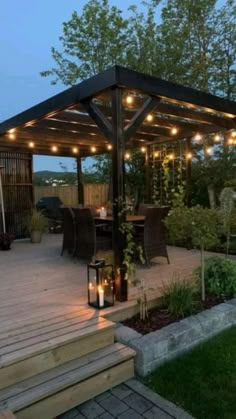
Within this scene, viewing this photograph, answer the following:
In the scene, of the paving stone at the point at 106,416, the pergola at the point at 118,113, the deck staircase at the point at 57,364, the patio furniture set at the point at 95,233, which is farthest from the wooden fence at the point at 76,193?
the paving stone at the point at 106,416

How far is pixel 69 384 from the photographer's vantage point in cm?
229

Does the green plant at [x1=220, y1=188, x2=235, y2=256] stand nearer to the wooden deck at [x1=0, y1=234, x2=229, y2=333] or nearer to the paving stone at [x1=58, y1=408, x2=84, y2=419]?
the wooden deck at [x1=0, y1=234, x2=229, y2=333]

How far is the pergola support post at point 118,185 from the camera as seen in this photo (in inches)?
127

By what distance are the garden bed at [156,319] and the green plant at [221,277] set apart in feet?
0.98

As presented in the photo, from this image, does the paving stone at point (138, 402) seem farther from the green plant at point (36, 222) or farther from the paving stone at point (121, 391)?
the green plant at point (36, 222)

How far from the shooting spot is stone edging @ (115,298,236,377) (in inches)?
104

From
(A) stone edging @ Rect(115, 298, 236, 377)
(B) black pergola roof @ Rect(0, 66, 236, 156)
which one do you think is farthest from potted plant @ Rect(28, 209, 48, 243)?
(A) stone edging @ Rect(115, 298, 236, 377)

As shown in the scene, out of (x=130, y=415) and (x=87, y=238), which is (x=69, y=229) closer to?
(x=87, y=238)

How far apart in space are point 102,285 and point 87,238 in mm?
1957

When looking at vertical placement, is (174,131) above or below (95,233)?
above

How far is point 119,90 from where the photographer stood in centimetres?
325

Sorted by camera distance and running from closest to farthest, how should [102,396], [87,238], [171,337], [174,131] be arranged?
[102,396]
[171,337]
[87,238]
[174,131]

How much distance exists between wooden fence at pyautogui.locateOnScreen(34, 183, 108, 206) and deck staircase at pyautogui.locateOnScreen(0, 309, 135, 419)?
7.99 m

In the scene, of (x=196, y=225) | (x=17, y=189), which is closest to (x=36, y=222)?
(x=17, y=189)
